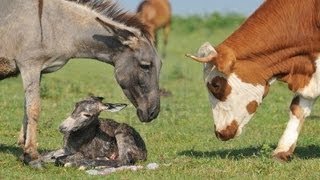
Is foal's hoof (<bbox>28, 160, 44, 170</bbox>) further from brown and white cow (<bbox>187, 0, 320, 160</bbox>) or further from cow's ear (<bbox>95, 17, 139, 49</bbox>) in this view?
brown and white cow (<bbox>187, 0, 320, 160</bbox>)

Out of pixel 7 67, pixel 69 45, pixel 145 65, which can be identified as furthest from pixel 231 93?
pixel 7 67

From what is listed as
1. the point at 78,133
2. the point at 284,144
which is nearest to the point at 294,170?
the point at 284,144

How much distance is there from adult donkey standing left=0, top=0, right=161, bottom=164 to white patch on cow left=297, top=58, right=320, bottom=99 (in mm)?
1658

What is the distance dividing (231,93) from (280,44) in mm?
769

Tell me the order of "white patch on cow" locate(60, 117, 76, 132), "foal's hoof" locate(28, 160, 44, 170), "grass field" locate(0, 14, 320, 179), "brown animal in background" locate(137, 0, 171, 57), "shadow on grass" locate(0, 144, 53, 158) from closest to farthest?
"grass field" locate(0, 14, 320, 179) → "foal's hoof" locate(28, 160, 44, 170) → "white patch on cow" locate(60, 117, 76, 132) → "shadow on grass" locate(0, 144, 53, 158) → "brown animal in background" locate(137, 0, 171, 57)

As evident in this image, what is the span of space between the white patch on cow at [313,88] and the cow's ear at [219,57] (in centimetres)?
91

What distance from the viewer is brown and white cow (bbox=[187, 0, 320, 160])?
988 centimetres

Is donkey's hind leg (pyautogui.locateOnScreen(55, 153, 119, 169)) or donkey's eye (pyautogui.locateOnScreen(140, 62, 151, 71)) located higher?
donkey's eye (pyautogui.locateOnScreen(140, 62, 151, 71))

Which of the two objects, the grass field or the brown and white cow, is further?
the brown and white cow

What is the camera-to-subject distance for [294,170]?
9.32 meters

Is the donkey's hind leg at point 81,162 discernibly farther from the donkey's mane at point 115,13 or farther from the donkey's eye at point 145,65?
the donkey's mane at point 115,13

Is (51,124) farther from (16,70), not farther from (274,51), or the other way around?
(274,51)

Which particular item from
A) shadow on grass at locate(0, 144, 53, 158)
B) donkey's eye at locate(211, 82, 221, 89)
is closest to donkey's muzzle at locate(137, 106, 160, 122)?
donkey's eye at locate(211, 82, 221, 89)

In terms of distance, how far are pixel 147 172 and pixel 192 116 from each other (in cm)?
538
